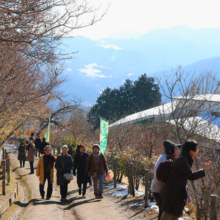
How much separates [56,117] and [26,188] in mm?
17917

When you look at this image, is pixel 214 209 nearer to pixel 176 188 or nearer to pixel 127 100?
pixel 176 188

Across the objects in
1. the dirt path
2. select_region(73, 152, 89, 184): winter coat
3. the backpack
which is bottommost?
the dirt path

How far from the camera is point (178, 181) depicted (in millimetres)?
4785

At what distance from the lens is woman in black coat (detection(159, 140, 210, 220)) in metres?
4.66

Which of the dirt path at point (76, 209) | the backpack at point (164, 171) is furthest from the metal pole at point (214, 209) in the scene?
the dirt path at point (76, 209)

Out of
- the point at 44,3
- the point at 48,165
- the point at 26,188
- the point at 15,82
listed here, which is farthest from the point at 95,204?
the point at 44,3

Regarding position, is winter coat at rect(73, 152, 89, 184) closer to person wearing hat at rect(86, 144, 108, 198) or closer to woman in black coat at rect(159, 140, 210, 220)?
person wearing hat at rect(86, 144, 108, 198)

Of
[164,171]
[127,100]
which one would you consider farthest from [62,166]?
[127,100]

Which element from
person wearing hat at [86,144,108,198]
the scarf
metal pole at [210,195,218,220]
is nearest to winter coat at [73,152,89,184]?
person wearing hat at [86,144,108,198]

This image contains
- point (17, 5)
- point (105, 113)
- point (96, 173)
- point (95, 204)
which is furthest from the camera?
point (105, 113)

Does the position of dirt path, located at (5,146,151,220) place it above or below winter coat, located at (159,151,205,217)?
below

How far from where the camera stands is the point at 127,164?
12273 millimetres

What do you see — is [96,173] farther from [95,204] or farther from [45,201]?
[45,201]

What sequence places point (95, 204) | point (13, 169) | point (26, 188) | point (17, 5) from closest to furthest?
point (17, 5) < point (95, 204) < point (26, 188) < point (13, 169)
